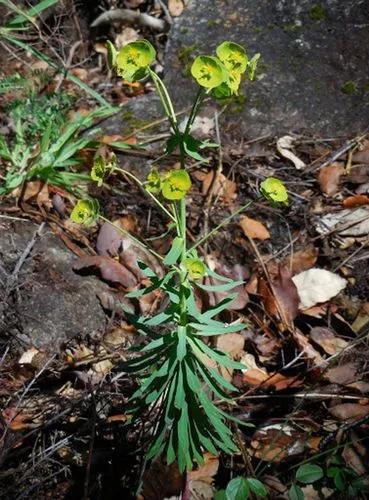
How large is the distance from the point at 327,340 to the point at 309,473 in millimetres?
616

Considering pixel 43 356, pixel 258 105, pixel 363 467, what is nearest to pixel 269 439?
pixel 363 467

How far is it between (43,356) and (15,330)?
14 centimetres

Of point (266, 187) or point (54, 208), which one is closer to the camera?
point (266, 187)

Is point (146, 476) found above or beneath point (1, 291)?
beneath

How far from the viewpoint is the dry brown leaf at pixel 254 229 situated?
2.48 m

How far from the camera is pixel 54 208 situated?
2.60 m

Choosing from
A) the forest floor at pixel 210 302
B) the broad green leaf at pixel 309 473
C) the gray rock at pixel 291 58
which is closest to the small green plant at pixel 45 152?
the forest floor at pixel 210 302

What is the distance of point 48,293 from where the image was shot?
2170 millimetres

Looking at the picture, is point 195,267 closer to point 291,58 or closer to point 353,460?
point 353,460

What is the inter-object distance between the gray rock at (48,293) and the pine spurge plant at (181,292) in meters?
0.57

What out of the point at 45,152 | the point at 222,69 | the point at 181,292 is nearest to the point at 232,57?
the point at 222,69

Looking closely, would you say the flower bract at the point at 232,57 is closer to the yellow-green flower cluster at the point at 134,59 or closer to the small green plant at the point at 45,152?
the yellow-green flower cluster at the point at 134,59

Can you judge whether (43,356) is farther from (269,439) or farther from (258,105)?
(258,105)

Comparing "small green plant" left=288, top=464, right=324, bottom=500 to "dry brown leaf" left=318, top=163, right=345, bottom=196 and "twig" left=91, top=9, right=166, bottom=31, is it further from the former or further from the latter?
"twig" left=91, top=9, right=166, bottom=31
